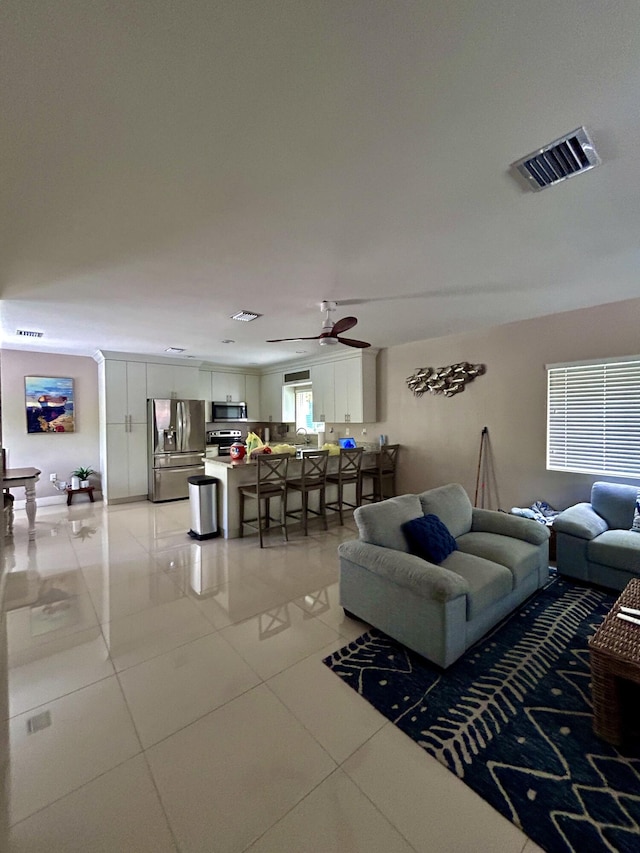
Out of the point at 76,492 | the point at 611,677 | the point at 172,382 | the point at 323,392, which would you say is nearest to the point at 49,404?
the point at 76,492

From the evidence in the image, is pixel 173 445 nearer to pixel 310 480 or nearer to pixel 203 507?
pixel 203 507

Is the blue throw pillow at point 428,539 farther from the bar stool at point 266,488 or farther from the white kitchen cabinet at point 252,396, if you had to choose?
the white kitchen cabinet at point 252,396

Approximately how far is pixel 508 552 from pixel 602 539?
1025mm

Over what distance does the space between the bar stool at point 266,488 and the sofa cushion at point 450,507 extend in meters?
1.84

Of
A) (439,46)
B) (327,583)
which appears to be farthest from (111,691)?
(439,46)

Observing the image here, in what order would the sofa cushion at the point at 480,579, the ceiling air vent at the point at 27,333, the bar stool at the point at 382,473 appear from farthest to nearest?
the bar stool at the point at 382,473 < the ceiling air vent at the point at 27,333 < the sofa cushion at the point at 480,579

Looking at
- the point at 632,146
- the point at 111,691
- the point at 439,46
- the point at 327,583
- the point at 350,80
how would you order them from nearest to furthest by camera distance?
1. the point at 439,46
2. the point at 350,80
3. the point at 632,146
4. the point at 111,691
5. the point at 327,583

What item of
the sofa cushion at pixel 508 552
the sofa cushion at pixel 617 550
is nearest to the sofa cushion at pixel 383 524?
the sofa cushion at pixel 508 552

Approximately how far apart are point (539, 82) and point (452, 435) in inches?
166

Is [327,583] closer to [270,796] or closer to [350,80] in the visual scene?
[270,796]

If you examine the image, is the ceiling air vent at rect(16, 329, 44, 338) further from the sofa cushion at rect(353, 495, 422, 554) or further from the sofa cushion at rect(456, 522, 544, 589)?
the sofa cushion at rect(456, 522, 544, 589)

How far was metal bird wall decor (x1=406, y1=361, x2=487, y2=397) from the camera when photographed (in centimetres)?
474

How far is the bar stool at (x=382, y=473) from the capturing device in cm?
546

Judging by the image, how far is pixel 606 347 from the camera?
12.0 ft
